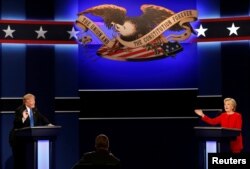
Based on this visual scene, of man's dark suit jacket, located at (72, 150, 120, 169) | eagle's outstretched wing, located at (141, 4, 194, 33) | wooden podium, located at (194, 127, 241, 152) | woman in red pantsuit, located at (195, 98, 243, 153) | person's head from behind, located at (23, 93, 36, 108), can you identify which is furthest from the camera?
eagle's outstretched wing, located at (141, 4, 194, 33)

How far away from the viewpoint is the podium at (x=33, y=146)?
671 centimetres

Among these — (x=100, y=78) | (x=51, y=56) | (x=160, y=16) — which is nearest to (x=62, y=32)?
(x=51, y=56)

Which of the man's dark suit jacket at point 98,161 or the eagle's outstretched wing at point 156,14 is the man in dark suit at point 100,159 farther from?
the eagle's outstretched wing at point 156,14

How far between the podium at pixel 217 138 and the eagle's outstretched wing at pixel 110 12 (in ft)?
10.4

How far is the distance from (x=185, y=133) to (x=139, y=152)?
888mm

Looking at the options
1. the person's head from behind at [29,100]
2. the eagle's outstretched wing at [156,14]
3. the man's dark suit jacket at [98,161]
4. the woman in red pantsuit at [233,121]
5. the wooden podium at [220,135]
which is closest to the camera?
the man's dark suit jacket at [98,161]

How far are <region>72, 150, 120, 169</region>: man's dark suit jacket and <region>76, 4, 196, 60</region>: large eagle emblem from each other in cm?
448

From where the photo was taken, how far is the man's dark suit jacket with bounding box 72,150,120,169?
4.38 m

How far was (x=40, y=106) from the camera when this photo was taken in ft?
29.5

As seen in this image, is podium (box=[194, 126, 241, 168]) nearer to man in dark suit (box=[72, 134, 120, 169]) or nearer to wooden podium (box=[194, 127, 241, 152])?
wooden podium (box=[194, 127, 241, 152])

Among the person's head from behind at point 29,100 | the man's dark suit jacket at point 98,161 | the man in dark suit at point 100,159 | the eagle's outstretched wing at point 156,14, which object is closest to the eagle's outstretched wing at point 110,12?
the eagle's outstretched wing at point 156,14

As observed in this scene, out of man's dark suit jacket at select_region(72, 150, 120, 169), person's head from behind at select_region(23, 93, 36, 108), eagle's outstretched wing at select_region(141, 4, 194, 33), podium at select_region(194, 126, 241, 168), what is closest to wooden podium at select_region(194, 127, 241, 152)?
podium at select_region(194, 126, 241, 168)

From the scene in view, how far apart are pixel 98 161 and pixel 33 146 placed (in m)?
2.32

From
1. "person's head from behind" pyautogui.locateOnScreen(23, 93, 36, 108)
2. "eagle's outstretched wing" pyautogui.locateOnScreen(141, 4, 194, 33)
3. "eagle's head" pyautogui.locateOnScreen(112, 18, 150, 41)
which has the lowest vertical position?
"person's head from behind" pyautogui.locateOnScreen(23, 93, 36, 108)
